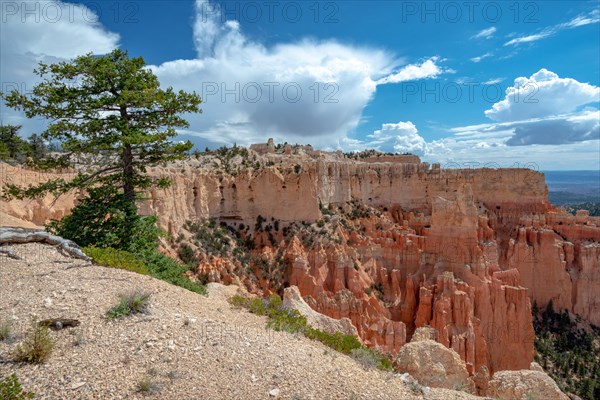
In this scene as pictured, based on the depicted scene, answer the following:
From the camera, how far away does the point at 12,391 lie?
416cm

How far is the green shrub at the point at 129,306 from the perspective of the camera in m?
6.27

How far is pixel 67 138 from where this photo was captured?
1016 cm

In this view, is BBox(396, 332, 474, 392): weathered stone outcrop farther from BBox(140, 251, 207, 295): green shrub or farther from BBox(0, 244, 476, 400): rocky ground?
BBox(140, 251, 207, 295): green shrub

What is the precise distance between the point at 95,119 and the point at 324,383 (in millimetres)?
9288

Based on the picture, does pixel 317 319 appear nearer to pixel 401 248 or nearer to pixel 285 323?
pixel 285 323

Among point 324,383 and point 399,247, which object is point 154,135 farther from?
point 399,247

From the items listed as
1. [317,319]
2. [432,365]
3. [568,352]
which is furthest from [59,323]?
[568,352]

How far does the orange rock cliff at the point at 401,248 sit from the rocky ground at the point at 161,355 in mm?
10126

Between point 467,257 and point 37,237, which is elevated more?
point 37,237

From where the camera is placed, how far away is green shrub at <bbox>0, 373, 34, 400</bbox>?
4.10 m

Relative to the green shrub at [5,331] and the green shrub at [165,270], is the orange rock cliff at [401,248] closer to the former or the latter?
the green shrub at [165,270]

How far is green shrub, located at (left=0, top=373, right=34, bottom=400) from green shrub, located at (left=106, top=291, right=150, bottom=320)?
6.10 ft

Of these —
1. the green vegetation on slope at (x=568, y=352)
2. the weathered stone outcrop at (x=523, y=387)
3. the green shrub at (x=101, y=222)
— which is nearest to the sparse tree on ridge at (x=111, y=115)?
the green shrub at (x=101, y=222)

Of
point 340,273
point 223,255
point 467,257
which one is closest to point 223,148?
point 223,255
